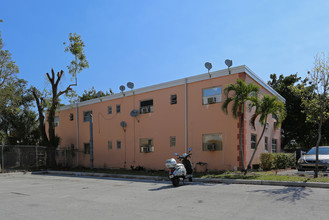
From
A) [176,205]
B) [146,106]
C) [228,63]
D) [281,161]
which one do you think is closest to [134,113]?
[146,106]

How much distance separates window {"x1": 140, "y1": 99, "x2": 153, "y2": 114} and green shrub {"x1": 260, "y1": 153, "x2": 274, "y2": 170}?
798 centimetres

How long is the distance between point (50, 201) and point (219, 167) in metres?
9.79

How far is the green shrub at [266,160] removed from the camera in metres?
15.7

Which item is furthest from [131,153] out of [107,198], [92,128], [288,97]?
[288,97]

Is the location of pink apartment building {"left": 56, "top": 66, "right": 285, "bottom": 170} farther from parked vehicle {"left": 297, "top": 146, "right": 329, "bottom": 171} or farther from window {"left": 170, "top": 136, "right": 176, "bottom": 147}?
parked vehicle {"left": 297, "top": 146, "right": 329, "bottom": 171}

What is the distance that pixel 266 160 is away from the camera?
15758mm

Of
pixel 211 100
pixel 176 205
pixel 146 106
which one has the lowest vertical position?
pixel 176 205

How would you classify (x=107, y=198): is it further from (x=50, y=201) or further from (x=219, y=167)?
(x=219, y=167)

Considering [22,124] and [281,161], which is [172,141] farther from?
[22,124]

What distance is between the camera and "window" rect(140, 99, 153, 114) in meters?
19.4

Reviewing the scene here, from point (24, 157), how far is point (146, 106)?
1107 centimetres

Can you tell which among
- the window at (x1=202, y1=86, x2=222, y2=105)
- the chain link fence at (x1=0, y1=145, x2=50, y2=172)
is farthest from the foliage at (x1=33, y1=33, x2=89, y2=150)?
the window at (x1=202, y1=86, x2=222, y2=105)

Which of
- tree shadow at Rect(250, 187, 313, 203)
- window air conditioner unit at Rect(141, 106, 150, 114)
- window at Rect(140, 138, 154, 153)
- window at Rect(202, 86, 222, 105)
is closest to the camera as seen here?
tree shadow at Rect(250, 187, 313, 203)

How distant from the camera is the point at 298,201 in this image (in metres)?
7.05
